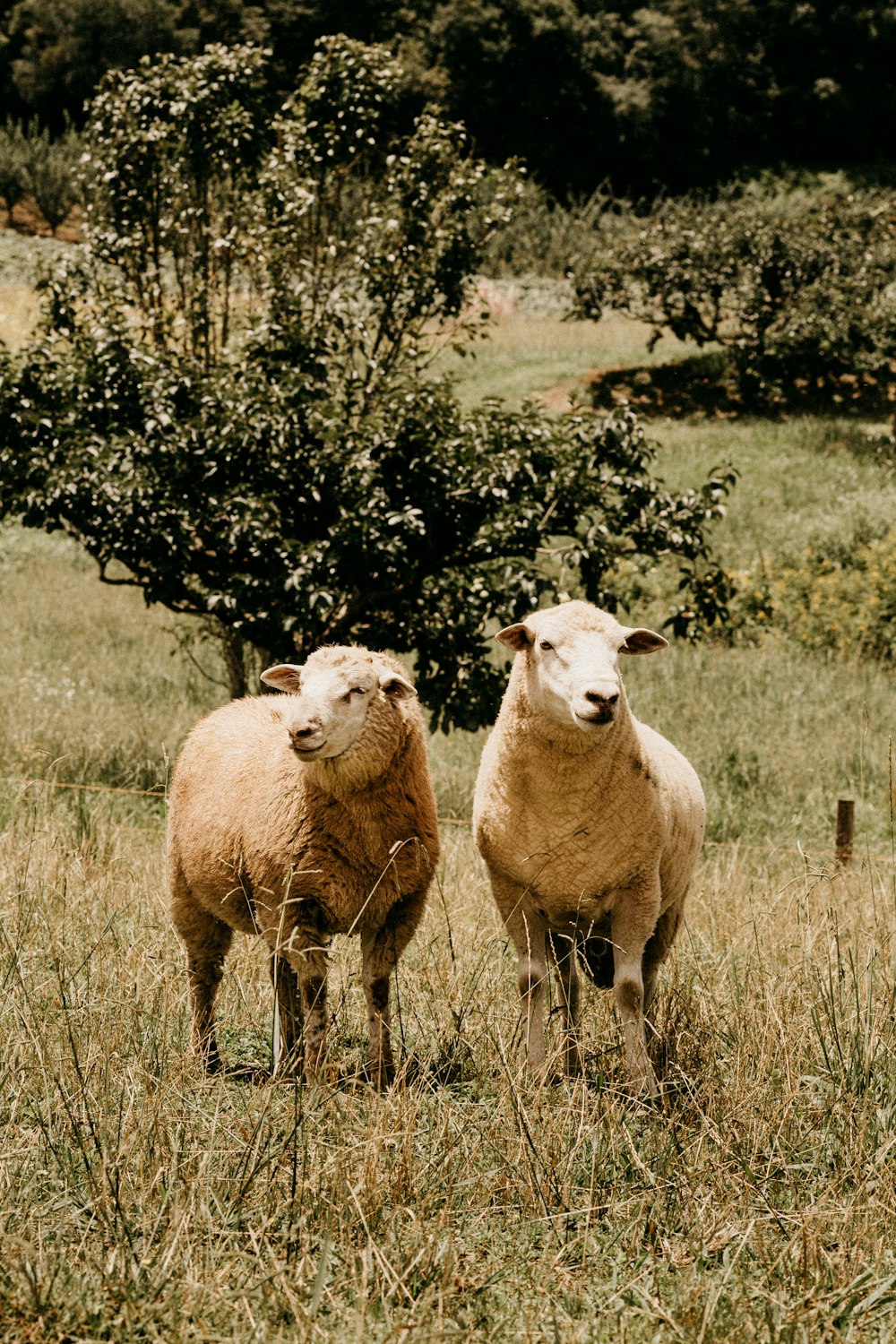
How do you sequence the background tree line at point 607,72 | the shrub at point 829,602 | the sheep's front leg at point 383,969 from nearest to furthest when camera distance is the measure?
the sheep's front leg at point 383,969, the shrub at point 829,602, the background tree line at point 607,72

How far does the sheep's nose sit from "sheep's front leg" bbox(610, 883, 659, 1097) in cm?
72

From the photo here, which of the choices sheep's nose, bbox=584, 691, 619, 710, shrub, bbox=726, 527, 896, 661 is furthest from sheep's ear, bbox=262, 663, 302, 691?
shrub, bbox=726, 527, 896, 661

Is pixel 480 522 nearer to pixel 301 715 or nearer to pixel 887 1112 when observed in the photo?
pixel 301 715

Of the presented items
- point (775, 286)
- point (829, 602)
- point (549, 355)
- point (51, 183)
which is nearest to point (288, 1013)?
point (829, 602)

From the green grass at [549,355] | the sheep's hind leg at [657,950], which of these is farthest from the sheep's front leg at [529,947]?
the green grass at [549,355]

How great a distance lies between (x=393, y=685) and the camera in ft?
12.2

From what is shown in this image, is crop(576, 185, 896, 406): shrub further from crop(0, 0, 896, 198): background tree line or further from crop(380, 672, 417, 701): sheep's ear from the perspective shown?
crop(380, 672, 417, 701): sheep's ear

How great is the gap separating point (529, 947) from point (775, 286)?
22.2 meters

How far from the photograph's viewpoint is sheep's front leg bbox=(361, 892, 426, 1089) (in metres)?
3.75

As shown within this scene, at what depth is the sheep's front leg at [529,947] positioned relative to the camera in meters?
3.83

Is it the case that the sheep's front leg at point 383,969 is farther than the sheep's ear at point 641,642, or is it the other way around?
the sheep's ear at point 641,642

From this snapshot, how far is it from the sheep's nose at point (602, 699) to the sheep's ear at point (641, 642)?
0.46 m

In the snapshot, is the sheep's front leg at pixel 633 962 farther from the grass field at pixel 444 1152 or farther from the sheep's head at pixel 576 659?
the sheep's head at pixel 576 659

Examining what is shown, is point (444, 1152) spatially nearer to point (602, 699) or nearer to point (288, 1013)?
point (288, 1013)
